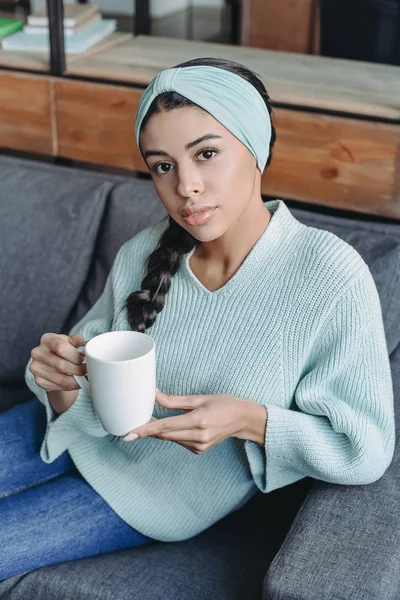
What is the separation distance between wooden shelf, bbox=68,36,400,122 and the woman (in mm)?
521

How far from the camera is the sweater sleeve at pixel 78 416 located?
142cm

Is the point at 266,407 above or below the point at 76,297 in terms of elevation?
above

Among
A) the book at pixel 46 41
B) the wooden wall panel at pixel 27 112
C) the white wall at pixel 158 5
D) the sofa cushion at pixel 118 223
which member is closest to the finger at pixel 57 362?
the sofa cushion at pixel 118 223

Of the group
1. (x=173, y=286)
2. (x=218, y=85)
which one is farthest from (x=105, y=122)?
(x=218, y=85)

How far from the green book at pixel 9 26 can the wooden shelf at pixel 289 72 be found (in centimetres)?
27

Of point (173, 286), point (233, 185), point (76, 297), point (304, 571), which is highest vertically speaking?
point (233, 185)

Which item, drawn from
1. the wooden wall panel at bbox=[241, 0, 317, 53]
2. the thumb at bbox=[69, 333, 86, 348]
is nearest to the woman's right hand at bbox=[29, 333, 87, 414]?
the thumb at bbox=[69, 333, 86, 348]

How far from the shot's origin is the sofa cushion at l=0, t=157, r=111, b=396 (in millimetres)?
1850

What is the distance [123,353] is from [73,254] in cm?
80

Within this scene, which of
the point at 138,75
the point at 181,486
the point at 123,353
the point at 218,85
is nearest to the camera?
the point at 123,353

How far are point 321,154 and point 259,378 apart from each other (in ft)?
2.30

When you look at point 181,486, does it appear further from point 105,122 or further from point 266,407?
point 105,122

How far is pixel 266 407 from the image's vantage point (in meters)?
1.24

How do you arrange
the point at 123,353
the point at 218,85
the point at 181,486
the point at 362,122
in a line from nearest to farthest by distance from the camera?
the point at 123,353 → the point at 218,85 → the point at 181,486 → the point at 362,122
